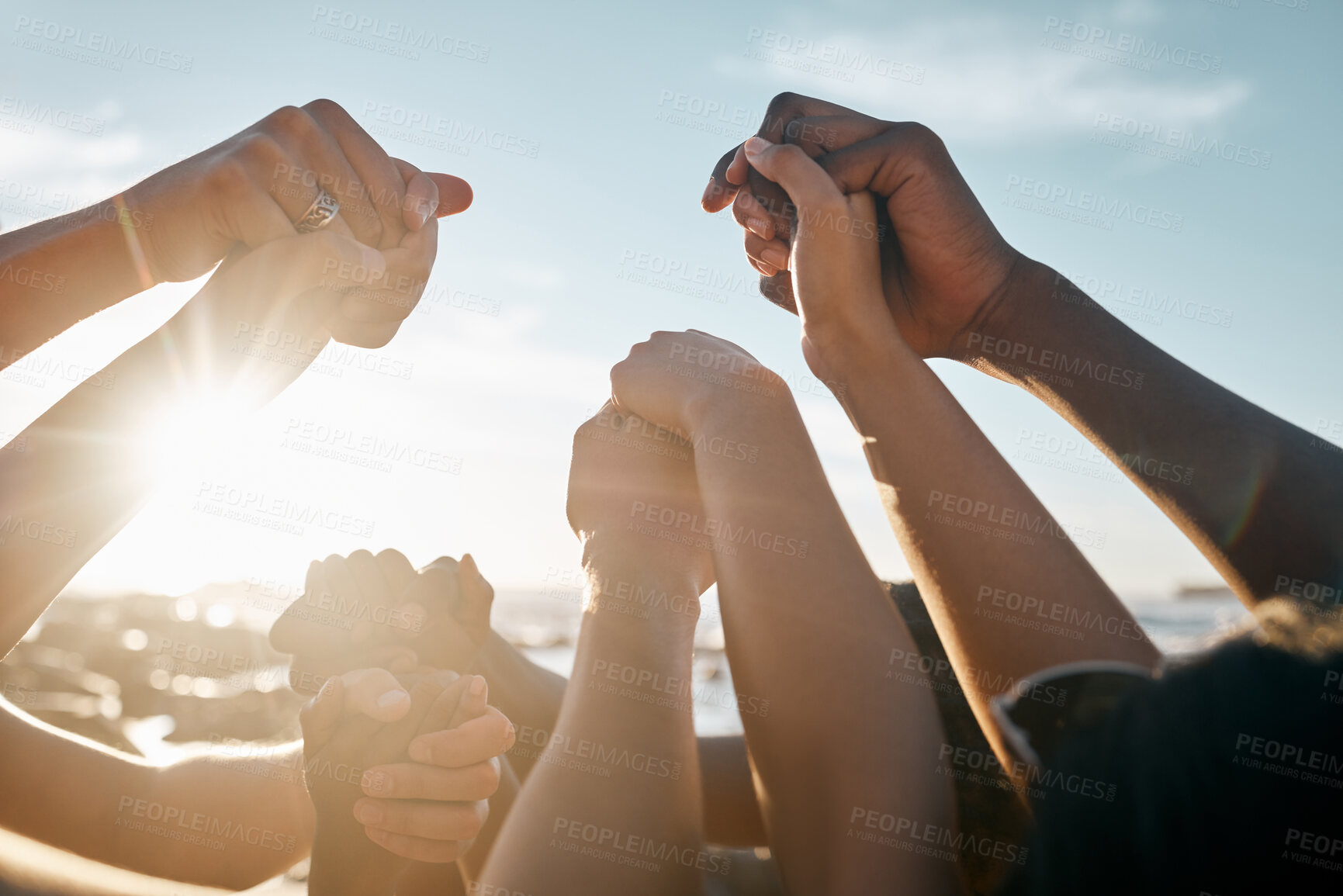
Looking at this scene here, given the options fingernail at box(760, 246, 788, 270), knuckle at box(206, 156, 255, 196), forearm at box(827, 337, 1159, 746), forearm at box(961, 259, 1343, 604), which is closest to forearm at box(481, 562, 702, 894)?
forearm at box(827, 337, 1159, 746)

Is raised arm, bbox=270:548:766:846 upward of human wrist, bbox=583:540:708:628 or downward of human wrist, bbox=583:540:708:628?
downward

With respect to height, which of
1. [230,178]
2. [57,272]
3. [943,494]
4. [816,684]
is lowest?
[816,684]

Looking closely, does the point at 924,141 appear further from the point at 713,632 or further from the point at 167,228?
the point at 713,632

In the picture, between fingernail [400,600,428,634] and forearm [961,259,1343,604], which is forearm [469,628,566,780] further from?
forearm [961,259,1343,604]

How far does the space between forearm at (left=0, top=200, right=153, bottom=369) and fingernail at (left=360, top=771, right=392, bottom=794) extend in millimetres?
1067

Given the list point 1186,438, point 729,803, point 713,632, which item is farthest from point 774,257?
point 713,632

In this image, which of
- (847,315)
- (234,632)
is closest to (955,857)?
(847,315)

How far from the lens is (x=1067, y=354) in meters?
1.59

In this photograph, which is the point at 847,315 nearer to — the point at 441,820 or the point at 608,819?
the point at 608,819

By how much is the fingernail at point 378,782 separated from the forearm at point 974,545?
1003 mm

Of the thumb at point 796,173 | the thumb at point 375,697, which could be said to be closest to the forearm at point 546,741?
the thumb at point 375,697

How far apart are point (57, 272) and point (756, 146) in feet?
4.75

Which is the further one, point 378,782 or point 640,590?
point 640,590

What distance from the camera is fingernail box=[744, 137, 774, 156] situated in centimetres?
171
